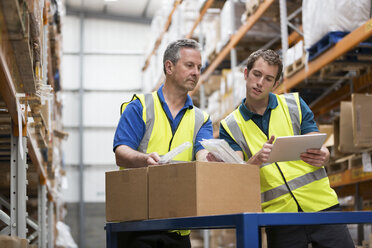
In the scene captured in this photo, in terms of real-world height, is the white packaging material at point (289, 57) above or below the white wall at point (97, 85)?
below

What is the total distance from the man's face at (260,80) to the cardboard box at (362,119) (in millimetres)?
2458

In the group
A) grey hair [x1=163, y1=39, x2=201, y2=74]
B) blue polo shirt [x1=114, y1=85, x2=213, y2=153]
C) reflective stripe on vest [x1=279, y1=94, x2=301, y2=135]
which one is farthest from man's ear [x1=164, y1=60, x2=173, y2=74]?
reflective stripe on vest [x1=279, y1=94, x2=301, y2=135]

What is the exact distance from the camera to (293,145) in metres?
3.00

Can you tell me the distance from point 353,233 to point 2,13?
6.10 m

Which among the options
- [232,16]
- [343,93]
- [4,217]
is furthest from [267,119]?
[232,16]

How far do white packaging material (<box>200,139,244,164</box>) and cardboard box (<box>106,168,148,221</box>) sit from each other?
0.36 metres

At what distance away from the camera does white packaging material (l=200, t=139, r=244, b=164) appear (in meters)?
2.86

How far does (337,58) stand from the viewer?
6254mm

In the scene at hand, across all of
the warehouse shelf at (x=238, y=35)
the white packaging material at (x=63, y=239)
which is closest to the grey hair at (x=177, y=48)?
the warehouse shelf at (x=238, y=35)

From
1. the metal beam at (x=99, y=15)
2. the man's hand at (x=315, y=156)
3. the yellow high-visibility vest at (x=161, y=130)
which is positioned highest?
the metal beam at (x=99, y=15)

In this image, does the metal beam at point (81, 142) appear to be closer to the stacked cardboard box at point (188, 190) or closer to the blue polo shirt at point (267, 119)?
the blue polo shirt at point (267, 119)

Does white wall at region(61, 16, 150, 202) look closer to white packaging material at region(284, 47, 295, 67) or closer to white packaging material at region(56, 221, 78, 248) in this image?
white packaging material at region(56, 221, 78, 248)

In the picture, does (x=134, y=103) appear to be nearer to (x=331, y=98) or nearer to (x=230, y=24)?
(x=331, y=98)

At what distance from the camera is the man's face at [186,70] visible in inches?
141
